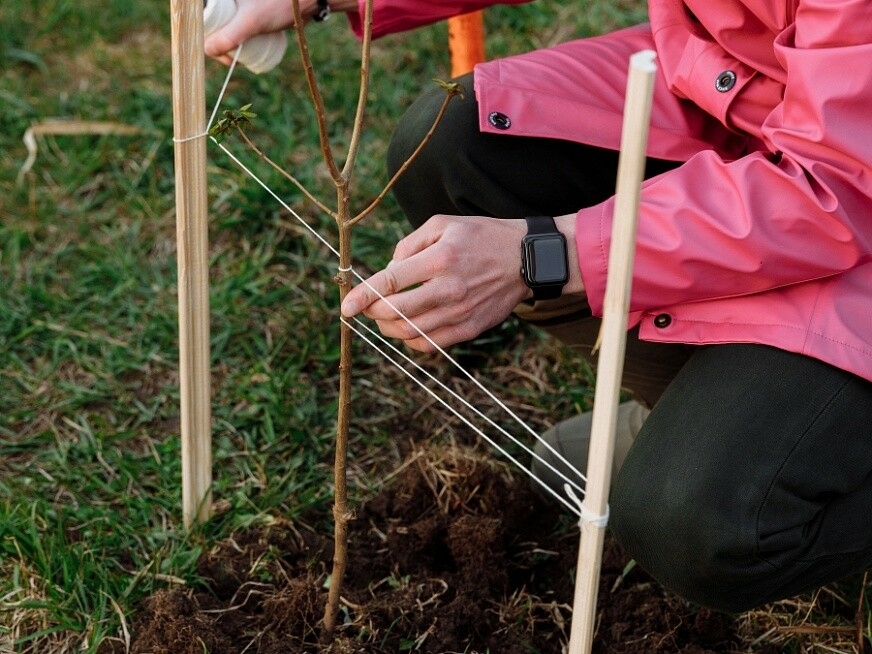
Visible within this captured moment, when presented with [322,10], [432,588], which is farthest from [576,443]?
[322,10]

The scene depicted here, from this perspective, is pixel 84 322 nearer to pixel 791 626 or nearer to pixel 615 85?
pixel 615 85

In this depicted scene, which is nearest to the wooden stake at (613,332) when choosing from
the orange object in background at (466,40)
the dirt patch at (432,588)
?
the dirt patch at (432,588)

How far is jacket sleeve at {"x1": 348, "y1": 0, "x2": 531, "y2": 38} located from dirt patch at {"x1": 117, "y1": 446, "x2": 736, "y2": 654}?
757 mm

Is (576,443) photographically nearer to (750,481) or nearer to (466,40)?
(750,481)

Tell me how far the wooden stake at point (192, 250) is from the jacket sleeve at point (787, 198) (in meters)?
0.57

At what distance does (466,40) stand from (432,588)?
3.79 feet

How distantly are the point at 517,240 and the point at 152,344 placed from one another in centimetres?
115

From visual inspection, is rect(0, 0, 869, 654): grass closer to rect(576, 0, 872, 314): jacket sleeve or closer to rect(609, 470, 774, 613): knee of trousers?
rect(609, 470, 774, 613): knee of trousers

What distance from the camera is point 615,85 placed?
173cm

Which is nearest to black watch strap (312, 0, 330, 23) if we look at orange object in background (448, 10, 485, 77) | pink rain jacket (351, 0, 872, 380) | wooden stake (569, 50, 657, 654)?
orange object in background (448, 10, 485, 77)

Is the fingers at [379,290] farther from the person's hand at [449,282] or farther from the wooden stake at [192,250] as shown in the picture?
the wooden stake at [192,250]

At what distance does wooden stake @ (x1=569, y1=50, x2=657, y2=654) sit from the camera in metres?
0.93

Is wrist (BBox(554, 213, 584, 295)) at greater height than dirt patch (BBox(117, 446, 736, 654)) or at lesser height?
greater

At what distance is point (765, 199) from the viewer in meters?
1.27
